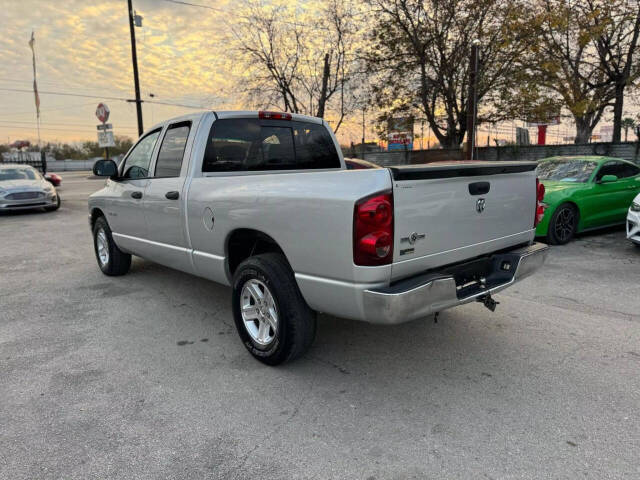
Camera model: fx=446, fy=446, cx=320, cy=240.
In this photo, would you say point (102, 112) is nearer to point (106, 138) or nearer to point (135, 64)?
point (106, 138)

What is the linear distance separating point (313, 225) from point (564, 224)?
6.38 meters

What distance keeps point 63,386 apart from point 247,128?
8.42 ft

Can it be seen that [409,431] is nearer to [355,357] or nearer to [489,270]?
[355,357]

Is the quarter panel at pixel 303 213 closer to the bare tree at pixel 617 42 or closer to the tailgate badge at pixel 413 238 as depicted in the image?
the tailgate badge at pixel 413 238

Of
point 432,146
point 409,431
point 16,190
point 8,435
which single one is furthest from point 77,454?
point 432,146

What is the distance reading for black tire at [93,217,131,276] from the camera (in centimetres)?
577

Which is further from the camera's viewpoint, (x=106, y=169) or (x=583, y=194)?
(x=583, y=194)

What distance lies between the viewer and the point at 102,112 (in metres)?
25.2

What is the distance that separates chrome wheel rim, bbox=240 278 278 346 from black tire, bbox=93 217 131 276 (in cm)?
304

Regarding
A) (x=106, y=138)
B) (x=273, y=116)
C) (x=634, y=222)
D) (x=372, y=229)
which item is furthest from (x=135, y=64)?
(x=372, y=229)

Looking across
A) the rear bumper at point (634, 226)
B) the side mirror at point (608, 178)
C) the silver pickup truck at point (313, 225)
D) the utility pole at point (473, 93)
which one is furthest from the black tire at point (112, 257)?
the utility pole at point (473, 93)

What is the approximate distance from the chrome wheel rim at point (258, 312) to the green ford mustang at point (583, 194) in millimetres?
5744

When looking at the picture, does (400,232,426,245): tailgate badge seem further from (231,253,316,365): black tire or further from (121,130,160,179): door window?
→ (121,130,160,179): door window

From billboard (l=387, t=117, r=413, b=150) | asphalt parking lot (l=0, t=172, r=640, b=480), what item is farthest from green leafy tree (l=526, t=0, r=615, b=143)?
asphalt parking lot (l=0, t=172, r=640, b=480)
